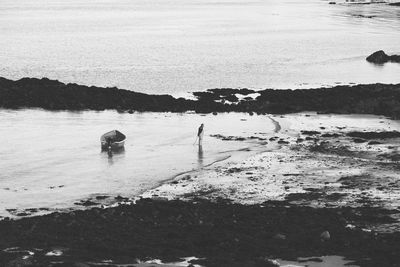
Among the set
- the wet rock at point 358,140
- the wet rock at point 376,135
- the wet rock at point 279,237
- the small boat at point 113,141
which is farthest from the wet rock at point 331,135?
the wet rock at point 279,237

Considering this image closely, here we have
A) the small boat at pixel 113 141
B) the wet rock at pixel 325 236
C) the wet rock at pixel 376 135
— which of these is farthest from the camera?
the wet rock at pixel 376 135

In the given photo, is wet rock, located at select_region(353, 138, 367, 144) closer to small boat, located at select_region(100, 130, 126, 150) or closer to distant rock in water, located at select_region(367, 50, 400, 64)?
small boat, located at select_region(100, 130, 126, 150)

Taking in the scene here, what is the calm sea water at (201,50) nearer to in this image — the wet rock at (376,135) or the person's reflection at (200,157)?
the wet rock at (376,135)

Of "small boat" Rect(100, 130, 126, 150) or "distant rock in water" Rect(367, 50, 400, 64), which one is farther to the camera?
"distant rock in water" Rect(367, 50, 400, 64)

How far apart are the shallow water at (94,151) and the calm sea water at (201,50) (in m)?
14.6

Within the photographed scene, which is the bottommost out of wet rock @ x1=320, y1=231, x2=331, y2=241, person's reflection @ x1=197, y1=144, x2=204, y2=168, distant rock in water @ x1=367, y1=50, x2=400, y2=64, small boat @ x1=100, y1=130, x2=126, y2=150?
wet rock @ x1=320, y1=231, x2=331, y2=241

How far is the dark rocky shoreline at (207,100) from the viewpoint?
4197 centimetres

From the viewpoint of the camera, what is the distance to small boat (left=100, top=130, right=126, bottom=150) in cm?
3175

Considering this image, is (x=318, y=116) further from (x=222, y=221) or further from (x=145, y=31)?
(x=145, y=31)

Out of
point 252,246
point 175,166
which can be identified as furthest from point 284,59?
point 252,246

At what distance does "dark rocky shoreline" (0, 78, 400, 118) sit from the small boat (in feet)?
29.5

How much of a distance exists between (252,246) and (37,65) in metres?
56.1

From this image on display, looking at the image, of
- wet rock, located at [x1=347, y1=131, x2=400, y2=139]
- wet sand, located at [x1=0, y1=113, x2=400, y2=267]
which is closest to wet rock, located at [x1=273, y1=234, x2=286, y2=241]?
wet sand, located at [x1=0, y1=113, x2=400, y2=267]

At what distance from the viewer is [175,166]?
95.7ft
